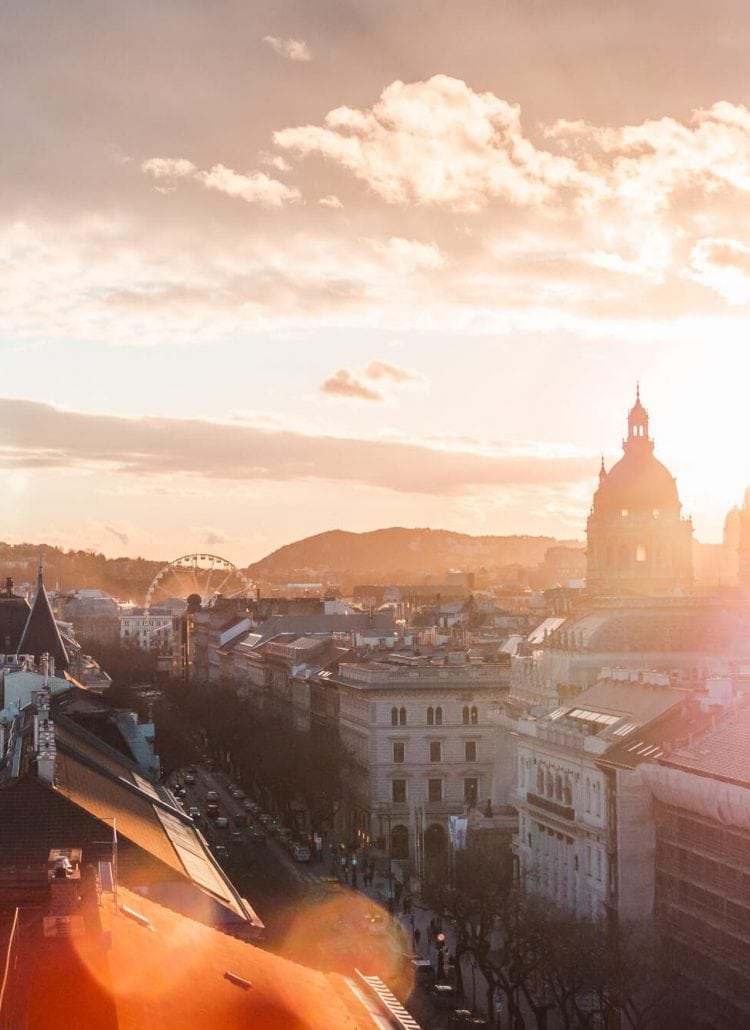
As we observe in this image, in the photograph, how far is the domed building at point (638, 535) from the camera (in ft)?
557

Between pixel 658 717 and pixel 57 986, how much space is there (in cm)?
4669

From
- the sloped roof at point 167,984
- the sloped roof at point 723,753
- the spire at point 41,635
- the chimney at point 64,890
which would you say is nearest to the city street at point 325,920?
the sloped roof at point 723,753

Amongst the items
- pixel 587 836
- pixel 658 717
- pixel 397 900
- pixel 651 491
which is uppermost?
pixel 651 491

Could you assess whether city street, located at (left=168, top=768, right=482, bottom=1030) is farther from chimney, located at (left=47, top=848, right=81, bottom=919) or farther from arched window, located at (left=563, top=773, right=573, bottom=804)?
chimney, located at (left=47, top=848, right=81, bottom=919)

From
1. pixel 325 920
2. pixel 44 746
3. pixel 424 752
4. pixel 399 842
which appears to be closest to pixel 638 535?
pixel 424 752

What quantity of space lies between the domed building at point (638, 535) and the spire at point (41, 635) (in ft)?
220

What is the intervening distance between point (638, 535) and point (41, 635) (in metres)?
77.8

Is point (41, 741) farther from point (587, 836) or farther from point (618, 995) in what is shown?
point (587, 836)

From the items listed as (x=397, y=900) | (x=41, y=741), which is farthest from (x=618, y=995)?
(x=397, y=900)

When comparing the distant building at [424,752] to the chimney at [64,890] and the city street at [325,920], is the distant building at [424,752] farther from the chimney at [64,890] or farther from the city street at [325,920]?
the chimney at [64,890]

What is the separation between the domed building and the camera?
16962cm

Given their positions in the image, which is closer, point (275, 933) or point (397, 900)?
point (275, 933)

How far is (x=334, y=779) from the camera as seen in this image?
106 meters

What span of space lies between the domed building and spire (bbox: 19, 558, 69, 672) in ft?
220
